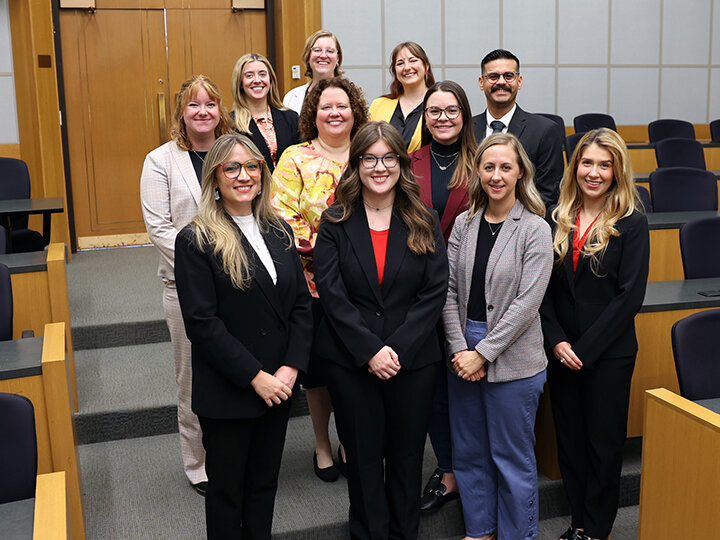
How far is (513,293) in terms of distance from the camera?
2.31m

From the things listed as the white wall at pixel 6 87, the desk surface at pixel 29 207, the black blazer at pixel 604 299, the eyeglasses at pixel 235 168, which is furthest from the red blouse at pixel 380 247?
the white wall at pixel 6 87

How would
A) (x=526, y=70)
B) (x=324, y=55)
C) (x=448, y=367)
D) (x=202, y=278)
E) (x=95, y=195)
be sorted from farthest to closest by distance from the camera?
(x=526, y=70), (x=95, y=195), (x=324, y=55), (x=448, y=367), (x=202, y=278)

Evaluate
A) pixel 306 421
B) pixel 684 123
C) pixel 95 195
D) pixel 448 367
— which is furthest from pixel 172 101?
pixel 684 123

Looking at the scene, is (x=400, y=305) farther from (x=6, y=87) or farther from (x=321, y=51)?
(x=6, y=87)

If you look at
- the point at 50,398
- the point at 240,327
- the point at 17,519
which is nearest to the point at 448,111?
the point at 240,327

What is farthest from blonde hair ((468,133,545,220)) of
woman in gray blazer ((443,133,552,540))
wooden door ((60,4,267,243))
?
wooden door ((60,4,267,243))

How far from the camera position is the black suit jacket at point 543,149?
2.79 meters

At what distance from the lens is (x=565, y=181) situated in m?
2.51

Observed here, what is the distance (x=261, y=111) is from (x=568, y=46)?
16.7ft

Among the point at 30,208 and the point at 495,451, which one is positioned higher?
the point at 30,208

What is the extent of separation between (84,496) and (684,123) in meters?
6.49

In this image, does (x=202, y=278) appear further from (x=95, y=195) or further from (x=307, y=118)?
(x=95, y=195)

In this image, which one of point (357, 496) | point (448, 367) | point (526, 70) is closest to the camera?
point (357, 496)

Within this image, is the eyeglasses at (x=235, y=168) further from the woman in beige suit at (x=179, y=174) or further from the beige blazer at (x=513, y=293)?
the beige blazer at (x=513, y=293)
